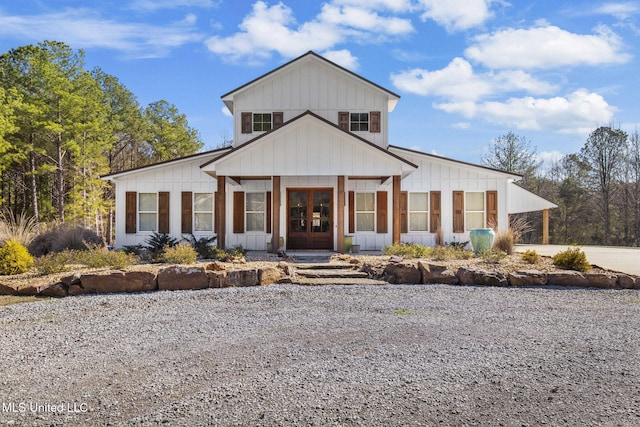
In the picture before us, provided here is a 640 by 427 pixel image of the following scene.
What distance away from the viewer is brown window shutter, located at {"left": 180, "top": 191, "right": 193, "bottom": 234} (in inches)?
691

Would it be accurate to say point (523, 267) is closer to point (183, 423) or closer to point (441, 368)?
point (441, 368)

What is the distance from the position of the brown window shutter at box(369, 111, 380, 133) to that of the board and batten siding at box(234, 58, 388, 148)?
135 mm

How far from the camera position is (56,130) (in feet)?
83.8

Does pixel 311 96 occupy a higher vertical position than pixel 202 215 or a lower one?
higher

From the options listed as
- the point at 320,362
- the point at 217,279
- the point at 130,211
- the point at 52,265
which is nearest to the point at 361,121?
the point at 130,211

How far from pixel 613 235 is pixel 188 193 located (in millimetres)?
34938

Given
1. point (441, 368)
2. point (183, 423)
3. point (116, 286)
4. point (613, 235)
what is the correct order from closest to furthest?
1. point (183, 423)
2. point (441, 368)
3. point (116, 286)
4. point (613, 235)

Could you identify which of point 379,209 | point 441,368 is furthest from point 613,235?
point 441,368

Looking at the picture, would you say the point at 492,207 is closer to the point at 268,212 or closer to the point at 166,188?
the point at 268,212

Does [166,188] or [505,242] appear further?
[166,188]

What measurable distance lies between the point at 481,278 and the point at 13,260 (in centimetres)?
1097

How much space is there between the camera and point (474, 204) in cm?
1770

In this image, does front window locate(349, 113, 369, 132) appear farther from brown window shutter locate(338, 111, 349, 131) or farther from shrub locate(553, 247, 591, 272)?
shrub locate(553, 247, 591, 272)

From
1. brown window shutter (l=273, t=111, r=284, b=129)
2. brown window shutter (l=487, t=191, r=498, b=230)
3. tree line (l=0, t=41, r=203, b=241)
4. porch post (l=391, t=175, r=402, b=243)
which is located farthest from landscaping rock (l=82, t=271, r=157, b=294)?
tree line (l=0, t=41, r=203, b=241)
